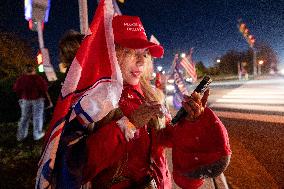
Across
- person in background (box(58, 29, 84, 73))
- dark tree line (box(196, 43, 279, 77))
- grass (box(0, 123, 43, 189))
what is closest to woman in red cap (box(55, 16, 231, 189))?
person in background (box(58, 29, 84, 73))

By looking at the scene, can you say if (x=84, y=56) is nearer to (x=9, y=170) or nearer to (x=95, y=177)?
(x=95, y=177)

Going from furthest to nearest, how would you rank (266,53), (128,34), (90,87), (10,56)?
(266,53), (10,56), (128,34), (90,87)

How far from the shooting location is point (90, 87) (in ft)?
4.80

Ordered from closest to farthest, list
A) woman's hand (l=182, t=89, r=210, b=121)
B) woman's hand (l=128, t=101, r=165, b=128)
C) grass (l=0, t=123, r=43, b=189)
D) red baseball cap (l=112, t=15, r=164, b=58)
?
woman's hand (l=128, t=101, r=165, b=128) → woman's hand (l=182, t=89, r=210, b=121) → red baseball cap (l=112, t=15, r=164, b=58) → grass (l=0, t=123, r=43, b=189)

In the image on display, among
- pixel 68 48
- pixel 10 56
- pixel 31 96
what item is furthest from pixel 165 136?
pixel 10 56

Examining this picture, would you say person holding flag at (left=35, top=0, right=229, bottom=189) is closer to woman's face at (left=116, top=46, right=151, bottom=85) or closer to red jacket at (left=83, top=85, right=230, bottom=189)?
red jacket at (left=83, top=85, right=230, bottom=189)

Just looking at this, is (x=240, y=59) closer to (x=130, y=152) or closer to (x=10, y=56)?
(x=10, y=56)

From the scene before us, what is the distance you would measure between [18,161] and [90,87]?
6219 millimetres

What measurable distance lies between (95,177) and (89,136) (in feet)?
0.80

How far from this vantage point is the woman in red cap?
1461 mm

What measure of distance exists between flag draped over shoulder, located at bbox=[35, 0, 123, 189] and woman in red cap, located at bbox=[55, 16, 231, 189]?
0.05m

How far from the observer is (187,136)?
1689 millimetres

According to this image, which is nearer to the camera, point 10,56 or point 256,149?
point 256,149

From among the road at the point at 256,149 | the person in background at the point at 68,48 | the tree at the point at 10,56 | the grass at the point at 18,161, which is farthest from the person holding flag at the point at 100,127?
the tree at the point at 10,56
